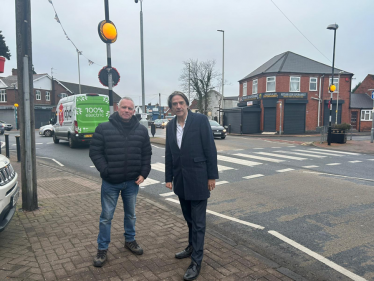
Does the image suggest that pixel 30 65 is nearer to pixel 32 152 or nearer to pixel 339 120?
pixel 32 152

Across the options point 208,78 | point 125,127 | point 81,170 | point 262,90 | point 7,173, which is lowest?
point 81,170

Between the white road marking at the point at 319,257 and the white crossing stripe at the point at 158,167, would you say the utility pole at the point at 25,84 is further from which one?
the white crossing stripe at the point at 158,167

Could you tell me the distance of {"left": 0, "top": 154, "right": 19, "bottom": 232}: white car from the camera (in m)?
3.51

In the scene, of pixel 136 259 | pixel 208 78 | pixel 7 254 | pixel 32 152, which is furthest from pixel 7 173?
pixel 208 78

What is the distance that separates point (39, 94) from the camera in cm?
5300

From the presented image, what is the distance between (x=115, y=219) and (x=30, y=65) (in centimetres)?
286

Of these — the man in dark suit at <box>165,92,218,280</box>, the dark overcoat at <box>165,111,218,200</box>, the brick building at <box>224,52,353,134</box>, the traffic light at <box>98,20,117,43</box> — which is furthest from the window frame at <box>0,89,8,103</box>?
the dark overcoat at <box>165,111,218,200</box>

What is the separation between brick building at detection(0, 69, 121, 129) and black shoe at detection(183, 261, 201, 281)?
4773 centimetres

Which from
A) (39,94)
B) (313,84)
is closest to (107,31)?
(313,84)

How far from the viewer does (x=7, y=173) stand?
3.77 meters

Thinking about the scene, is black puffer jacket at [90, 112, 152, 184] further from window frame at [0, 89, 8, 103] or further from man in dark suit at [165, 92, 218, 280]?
window frame at [0, 89, 8, 103]

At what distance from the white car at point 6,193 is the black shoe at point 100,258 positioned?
45.9 inches

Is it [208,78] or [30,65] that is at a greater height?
[208,78]

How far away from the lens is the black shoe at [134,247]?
356cm
